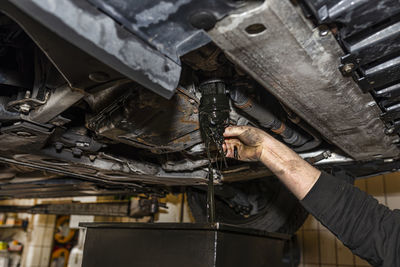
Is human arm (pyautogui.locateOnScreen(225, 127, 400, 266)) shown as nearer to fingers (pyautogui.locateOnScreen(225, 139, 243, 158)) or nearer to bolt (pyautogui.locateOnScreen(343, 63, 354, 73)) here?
fingers (pyautogui.locateOnScreen(225, 139, 243, 158))

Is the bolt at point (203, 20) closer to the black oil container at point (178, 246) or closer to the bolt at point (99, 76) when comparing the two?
the bolt at point (99, 76)

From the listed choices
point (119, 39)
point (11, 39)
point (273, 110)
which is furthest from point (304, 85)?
point (11, 39)

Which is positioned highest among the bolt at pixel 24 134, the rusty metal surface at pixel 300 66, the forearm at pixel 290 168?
the rusty metal surface at pixel 300 66

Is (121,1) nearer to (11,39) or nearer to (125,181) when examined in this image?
(11,39)

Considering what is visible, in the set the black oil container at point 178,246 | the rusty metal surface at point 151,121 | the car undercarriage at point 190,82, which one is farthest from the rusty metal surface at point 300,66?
the black oil container at point 178,246

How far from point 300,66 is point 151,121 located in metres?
0.50

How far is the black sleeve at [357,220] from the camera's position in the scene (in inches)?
32.1

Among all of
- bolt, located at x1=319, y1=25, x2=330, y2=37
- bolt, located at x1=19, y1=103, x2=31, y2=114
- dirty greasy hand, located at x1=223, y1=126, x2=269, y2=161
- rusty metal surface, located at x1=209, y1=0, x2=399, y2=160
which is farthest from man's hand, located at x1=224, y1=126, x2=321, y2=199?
bolt, located at x1=19, y1=103, x2=31, y2=114

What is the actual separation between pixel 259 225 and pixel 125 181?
2.92 ft

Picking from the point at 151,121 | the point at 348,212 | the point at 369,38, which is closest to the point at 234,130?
the point at 151,121

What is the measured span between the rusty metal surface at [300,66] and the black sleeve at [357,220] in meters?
0.19

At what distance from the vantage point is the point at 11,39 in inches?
33.9

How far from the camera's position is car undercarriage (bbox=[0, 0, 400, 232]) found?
49 cm

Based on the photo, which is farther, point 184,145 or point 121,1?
point 184,145
